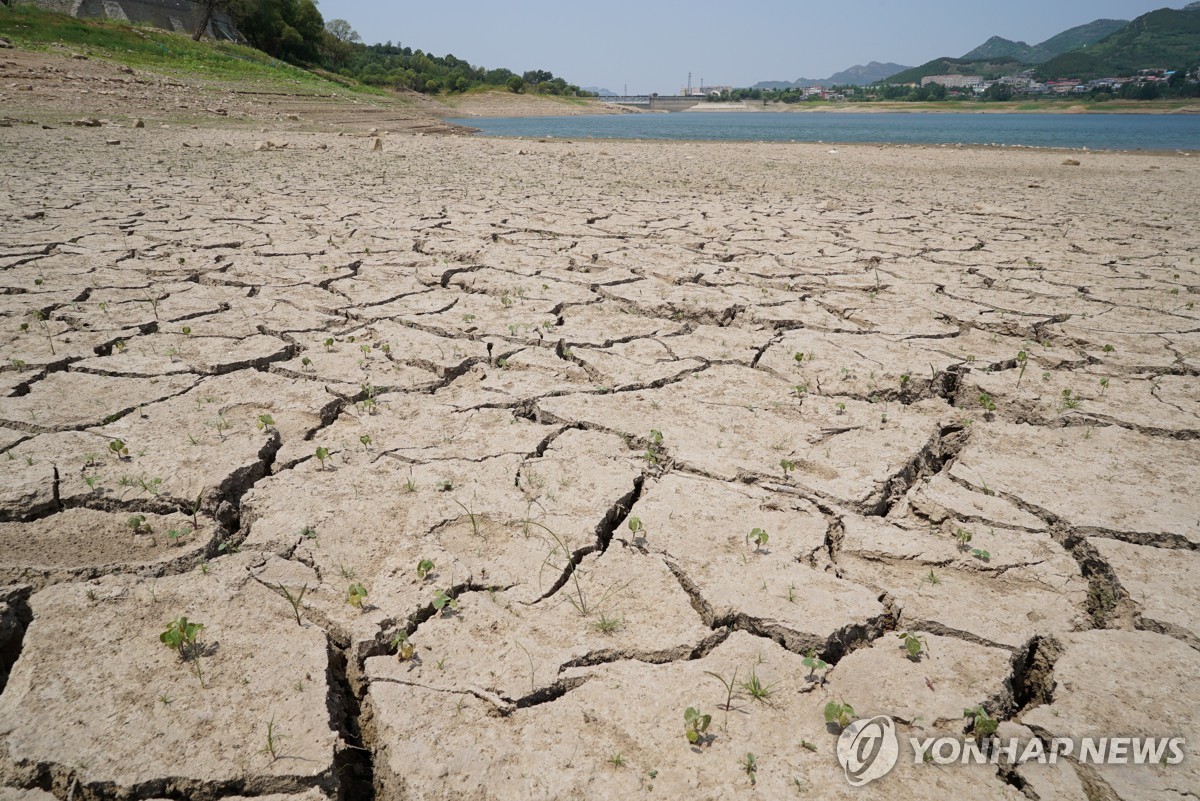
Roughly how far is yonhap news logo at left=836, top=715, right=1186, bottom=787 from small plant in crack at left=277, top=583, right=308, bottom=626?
Result: 0.99m

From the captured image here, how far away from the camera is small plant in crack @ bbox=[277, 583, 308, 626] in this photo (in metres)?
1.29

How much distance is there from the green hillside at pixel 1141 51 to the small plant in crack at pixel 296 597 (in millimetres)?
95924

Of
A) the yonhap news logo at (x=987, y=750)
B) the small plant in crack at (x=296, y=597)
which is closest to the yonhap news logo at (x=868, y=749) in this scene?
the yonhap news logo at (x=987, y=750)

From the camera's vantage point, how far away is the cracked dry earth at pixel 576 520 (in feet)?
3.48

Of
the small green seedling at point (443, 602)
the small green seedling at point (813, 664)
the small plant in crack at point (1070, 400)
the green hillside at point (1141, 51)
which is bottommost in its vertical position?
the small green seedling at point (813, 664)

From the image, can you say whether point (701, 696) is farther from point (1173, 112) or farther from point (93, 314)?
point (1173, 112)

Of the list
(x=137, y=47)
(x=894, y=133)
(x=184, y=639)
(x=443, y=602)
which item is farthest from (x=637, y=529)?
(x=894, y=133)

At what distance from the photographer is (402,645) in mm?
1224

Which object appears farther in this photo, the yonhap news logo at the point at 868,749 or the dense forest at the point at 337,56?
the dense forest at the point at 337,56

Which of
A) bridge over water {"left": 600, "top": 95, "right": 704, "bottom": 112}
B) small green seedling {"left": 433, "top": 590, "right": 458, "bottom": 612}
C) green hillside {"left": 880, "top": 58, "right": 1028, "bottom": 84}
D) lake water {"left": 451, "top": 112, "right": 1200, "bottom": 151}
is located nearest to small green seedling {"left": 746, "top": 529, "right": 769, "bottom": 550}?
small green seedling {"left": 433, "top": 590, "right": 458, "bottom": 612}

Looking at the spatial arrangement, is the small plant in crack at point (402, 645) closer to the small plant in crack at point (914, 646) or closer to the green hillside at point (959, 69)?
the small plant in crack at point (914, 646)

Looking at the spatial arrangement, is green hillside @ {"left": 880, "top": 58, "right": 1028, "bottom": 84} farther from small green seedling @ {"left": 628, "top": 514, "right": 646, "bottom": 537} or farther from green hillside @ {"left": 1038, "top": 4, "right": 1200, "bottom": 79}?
small green seedling @ {"left": 628, "top": 514, "right": 646, "bottom": 537}

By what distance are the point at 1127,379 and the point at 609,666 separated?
7.72ft

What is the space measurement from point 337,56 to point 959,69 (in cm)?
11230
